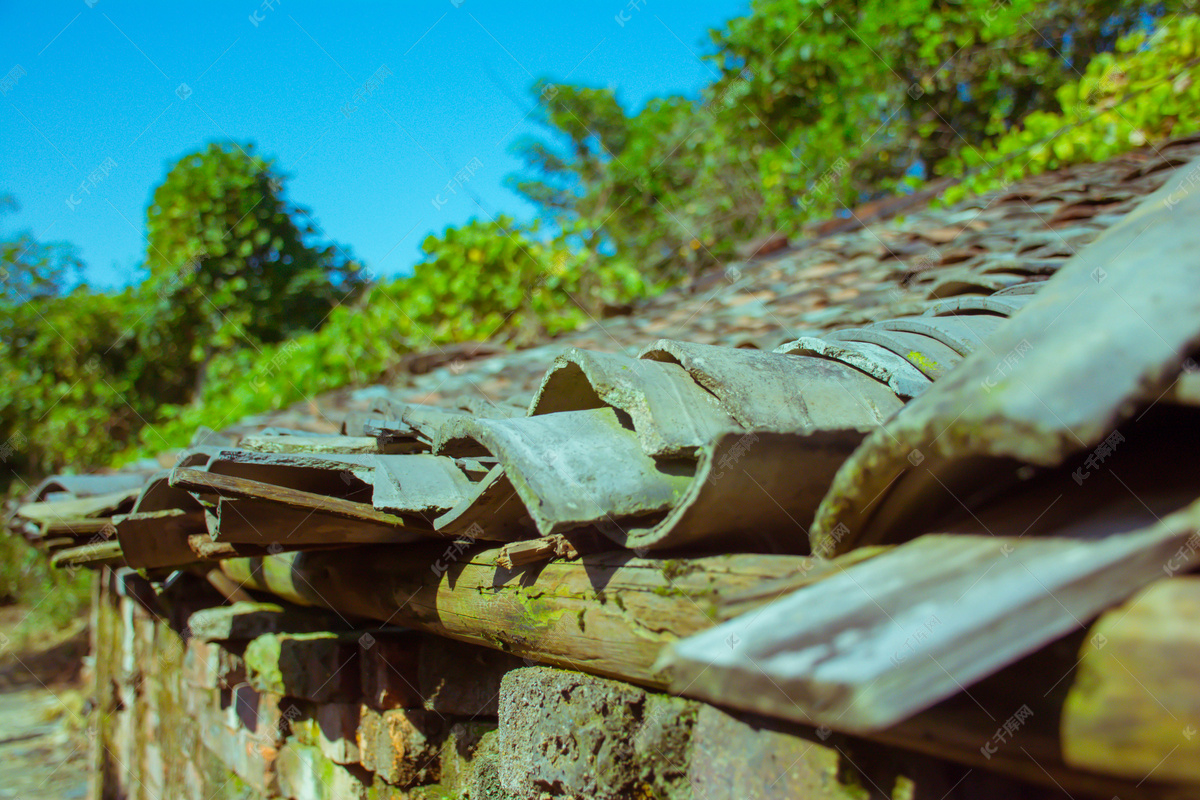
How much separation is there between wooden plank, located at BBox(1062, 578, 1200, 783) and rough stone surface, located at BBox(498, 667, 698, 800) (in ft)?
1.99

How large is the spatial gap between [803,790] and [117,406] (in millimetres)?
14265

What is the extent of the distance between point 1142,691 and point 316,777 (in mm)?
2626

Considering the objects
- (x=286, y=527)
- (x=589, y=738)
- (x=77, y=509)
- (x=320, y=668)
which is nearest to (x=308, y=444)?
(x=286, y=527)

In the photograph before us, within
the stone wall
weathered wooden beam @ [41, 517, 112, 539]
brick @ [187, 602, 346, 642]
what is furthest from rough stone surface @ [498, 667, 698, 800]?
weathered wooden beam @ [41, 517, 112, 539]

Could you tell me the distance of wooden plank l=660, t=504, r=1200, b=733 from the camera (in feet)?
2.04

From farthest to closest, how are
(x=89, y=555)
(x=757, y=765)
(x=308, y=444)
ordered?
1. (x=89, y=555)
2. (x=308, y=444)
3. (x=757, y=765)

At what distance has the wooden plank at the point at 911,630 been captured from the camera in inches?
24.5

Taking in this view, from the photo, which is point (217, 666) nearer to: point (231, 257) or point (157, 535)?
point (157, 535)

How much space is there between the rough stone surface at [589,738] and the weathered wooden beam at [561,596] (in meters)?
0.06

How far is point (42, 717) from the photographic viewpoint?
9469 millimetres

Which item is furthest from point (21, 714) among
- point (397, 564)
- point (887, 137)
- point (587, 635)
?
point (887, 137)

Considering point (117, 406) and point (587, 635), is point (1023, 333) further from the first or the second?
point (117, 406)

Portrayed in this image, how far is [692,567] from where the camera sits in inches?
43.6

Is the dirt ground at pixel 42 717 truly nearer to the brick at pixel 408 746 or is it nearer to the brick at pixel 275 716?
the brick at pixel 275 716
